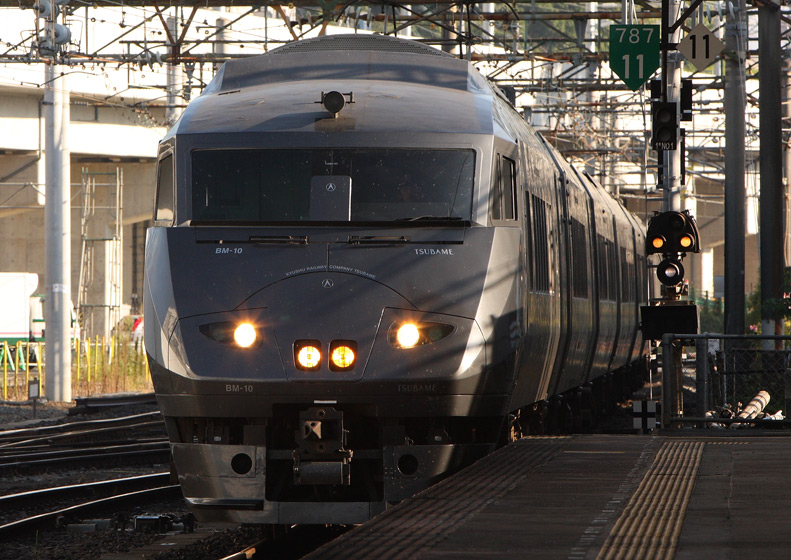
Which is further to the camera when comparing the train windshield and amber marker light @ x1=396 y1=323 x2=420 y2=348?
the train windshield

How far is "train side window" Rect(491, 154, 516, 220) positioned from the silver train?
0.06 feet

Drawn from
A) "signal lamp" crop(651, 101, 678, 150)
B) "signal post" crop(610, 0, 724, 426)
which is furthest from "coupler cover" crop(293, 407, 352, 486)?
"signal lamp" crop(651, 101, 678, 150)

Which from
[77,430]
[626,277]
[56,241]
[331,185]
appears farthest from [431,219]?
[56,241]

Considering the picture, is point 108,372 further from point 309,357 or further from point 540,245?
point 309,357

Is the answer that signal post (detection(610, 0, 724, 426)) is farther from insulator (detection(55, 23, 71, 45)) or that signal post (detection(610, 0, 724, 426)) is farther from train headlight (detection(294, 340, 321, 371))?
insulator (detection(55, 23, 71, 45))

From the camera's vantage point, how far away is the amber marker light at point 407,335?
789cm

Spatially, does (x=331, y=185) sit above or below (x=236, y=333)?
above

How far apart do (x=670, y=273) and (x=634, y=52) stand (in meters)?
3.41

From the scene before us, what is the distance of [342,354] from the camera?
7832 mm

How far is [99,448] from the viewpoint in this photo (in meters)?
17.1

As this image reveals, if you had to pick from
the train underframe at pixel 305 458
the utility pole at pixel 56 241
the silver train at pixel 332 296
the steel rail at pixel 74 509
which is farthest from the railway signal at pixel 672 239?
the utility pole at pixel 56 241

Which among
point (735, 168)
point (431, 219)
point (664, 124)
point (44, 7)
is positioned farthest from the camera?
point (735, 168)

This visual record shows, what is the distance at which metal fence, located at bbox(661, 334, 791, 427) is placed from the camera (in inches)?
475

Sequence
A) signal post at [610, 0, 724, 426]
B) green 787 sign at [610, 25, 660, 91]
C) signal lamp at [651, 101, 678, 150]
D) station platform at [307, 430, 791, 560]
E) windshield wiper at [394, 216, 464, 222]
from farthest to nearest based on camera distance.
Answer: green 787 sign at [610, 25, 660, 91] < signal lamp at [651, 101, 678, 150] < signal post at [610, 0, 724, 426] < windshield wiper at [394, 216, 464, 222] < station platform at [307, 430, 791, 560]
